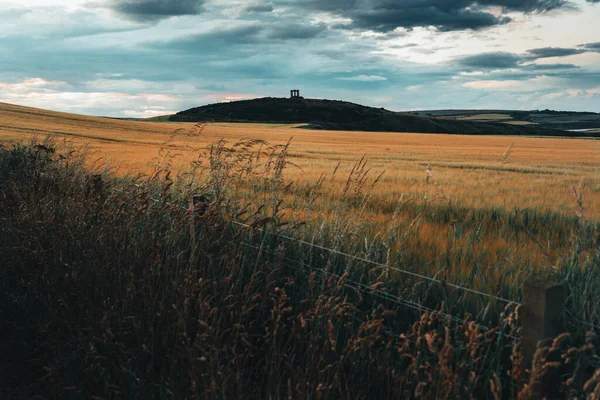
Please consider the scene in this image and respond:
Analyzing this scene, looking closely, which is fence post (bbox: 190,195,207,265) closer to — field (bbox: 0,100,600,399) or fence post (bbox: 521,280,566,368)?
field (bbox: 0,100,600,399)

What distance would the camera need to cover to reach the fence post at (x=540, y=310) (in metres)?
2.50

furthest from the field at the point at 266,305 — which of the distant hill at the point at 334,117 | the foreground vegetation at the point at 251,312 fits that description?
the distant hill at the point at 334,117

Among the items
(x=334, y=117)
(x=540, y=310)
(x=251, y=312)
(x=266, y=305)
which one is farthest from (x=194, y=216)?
(x=334, y=117)

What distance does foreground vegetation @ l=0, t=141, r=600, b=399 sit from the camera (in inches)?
123

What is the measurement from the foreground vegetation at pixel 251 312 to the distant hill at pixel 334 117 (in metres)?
98.8

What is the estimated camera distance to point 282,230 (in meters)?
5.36

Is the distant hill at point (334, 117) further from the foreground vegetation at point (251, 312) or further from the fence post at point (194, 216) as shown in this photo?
the foreground vegetation at point (251, 312)

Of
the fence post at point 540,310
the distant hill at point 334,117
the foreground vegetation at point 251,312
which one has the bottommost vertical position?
the foreground vegetation at point 251,312

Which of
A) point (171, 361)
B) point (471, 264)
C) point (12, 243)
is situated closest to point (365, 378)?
point (171, 361)

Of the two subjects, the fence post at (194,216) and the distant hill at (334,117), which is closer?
the fence post at (194,216)

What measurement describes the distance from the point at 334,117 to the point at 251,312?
120944 mm

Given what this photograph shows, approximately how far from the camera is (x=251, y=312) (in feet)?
13.6

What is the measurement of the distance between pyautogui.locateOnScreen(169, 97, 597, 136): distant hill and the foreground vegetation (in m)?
98.8

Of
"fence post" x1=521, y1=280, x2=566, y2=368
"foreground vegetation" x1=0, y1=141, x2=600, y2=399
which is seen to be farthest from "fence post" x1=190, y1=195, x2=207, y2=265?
"fence post" x1=521, y1=280, x2=566, y2=368
